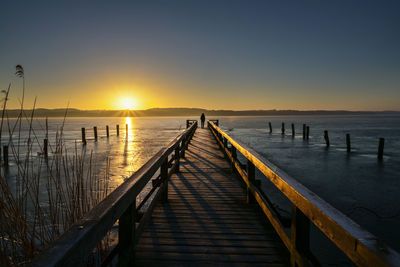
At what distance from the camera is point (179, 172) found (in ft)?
19.1

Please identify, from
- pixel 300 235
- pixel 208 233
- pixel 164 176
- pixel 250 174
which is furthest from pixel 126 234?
pixel 250 174

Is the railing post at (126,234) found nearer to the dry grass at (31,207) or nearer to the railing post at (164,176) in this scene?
the dry grass at (31,207)

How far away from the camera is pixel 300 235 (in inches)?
66.9

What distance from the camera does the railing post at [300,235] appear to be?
64.5 inches

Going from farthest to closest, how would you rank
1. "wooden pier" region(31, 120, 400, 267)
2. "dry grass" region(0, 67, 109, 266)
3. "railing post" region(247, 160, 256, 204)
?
"railing post" region(247, 160, 256, 204) < "dry grass" region(0, 67, 109, 266) < "wooden pier" region(31, 120, 400, 267)

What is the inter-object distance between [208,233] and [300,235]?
Result: 1.25 m

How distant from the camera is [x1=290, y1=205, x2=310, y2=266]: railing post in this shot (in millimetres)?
1639

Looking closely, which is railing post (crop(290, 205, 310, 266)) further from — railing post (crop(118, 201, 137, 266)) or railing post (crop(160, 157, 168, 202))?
railing post (crop(160, 157, 168, 202))

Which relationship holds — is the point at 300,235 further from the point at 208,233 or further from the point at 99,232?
the point at 99,232

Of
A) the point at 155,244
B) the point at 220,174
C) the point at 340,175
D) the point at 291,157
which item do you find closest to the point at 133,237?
the point at 155,244

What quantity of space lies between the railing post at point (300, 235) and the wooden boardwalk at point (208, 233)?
0.52 m

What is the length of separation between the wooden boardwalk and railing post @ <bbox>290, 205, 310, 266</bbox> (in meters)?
0.52

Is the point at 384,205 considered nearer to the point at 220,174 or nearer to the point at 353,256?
the point at 220,174

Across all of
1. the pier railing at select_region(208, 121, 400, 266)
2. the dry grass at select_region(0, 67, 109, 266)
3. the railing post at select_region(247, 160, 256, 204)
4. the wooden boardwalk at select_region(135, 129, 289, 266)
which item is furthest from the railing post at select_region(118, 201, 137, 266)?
the railing post at select_region(247, 160, 256, 204)
